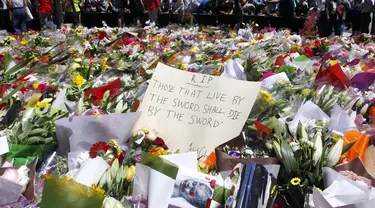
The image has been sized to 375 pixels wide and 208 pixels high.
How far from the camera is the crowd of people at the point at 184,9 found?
9.92 meters

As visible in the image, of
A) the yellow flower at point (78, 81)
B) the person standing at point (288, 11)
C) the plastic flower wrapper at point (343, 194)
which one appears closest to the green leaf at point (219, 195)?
the plastic flower wrapper at point (343, 194)

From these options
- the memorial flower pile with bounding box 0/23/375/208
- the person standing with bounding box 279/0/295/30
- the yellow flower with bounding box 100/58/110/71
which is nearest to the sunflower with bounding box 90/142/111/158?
the memorial flower pile with bounding box 0/23/375/208

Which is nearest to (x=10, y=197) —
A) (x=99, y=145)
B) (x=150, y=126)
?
(x=99, y=145)

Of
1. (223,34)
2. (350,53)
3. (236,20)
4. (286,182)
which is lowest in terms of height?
(236,20)

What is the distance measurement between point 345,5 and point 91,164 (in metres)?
10.5

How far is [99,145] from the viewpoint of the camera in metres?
1.81

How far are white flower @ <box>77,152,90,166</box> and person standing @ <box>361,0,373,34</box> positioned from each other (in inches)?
394

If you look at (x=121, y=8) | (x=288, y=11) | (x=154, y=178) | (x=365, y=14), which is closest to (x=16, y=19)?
(x=121, y=8)

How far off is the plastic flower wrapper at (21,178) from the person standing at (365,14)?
1024 centimetres

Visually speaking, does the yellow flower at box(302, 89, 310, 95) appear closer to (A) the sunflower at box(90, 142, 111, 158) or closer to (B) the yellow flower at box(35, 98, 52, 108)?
(A) the sunflower at box(90, 142, 111, 158)

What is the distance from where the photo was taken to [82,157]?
5.72 ft

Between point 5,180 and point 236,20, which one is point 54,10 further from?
point 5,180

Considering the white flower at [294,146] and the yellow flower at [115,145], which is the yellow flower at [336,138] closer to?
the white flower at [294,146]

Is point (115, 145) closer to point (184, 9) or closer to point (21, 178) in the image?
point (21, 178)
